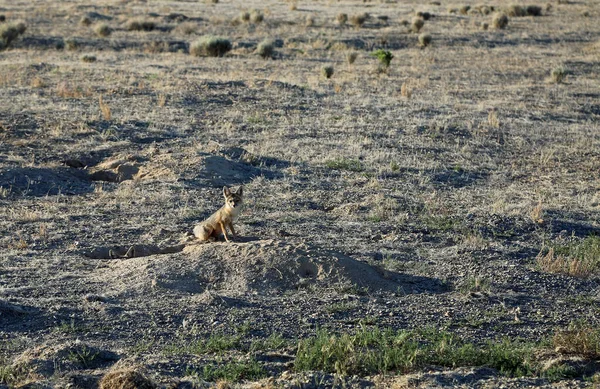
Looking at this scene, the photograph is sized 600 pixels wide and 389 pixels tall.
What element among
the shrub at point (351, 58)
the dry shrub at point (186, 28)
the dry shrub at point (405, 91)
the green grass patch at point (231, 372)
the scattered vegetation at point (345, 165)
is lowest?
the scattered vegetation at point (345, 165)

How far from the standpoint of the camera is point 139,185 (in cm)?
1378

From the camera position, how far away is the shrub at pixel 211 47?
98.7ft

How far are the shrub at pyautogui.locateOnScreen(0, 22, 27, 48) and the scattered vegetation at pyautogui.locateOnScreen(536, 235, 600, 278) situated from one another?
81.7ft

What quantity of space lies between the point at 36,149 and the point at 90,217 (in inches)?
171

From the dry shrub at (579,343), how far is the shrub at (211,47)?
2418 cm

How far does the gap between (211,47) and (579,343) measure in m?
24.5

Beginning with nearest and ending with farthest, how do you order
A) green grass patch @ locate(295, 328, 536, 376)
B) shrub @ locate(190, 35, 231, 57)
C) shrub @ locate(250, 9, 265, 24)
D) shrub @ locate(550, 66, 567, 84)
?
green grass patch @ locate(295, 328, 536, 376) < shrub @ locate(550, 66, 567, 84) < shrub @ locate(190, 35, 231, 57) < shrub @ locate(250, 9, 265, 24)

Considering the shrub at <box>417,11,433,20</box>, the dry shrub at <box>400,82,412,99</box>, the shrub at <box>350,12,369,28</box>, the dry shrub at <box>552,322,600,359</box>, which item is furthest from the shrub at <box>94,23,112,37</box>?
the dry shrub at <box>552,322,600,359</box>

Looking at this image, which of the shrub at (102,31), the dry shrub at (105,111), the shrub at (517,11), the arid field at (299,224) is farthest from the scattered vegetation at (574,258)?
the shrub at (517,11)

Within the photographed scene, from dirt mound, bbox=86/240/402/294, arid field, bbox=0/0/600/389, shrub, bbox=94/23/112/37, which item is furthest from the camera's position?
shrub, bbox=94/23/112/37

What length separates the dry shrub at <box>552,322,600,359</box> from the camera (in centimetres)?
707

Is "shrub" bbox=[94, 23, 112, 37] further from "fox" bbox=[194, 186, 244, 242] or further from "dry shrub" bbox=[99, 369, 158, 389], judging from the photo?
"dry shrub" bbox=[99, 369, 158, 389]

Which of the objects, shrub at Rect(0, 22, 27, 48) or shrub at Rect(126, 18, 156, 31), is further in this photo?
shrub at Rect(126, 18, 156, 31)

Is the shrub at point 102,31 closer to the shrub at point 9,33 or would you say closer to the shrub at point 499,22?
the shrub at point 9,33
